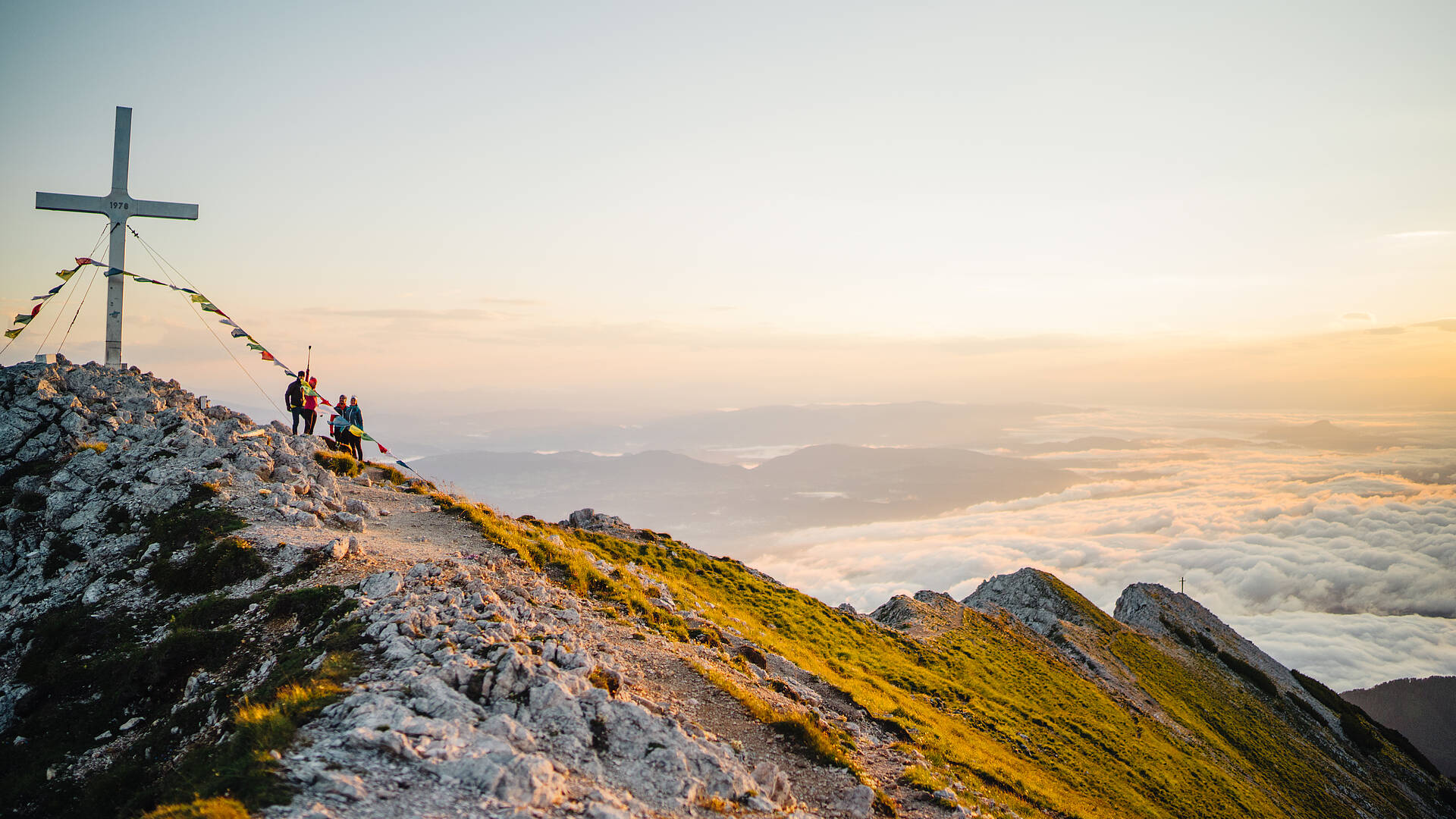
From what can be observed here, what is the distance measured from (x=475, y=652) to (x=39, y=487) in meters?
21.3

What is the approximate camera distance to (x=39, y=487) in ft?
76.5

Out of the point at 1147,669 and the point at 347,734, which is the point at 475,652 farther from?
the point at 1147,669

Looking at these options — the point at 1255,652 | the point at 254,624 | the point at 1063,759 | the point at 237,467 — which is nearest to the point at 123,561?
the point at 237,467

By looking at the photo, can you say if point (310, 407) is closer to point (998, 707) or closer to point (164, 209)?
point (164, 209)

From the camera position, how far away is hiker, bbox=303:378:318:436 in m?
34.2

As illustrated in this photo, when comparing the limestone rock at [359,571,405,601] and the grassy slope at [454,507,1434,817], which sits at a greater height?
the limestone rock at [359,571,405,601]

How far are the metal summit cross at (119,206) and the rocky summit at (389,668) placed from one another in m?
4.80

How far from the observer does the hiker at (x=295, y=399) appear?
33.7 meters

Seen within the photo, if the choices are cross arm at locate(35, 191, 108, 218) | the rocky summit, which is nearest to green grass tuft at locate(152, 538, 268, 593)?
the rocky summit

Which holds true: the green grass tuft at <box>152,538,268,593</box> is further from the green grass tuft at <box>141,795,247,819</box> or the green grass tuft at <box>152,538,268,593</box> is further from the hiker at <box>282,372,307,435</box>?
the hiker at <box>282,372,307,435</box>

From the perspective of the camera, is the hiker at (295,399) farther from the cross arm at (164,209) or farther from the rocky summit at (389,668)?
the cross arm at (164,209)

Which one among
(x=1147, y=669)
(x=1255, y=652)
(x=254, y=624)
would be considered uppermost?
(x=254, y=624)

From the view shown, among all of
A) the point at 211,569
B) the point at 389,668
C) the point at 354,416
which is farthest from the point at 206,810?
the point at 354,416

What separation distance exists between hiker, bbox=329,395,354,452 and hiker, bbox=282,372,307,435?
141 centimetres
